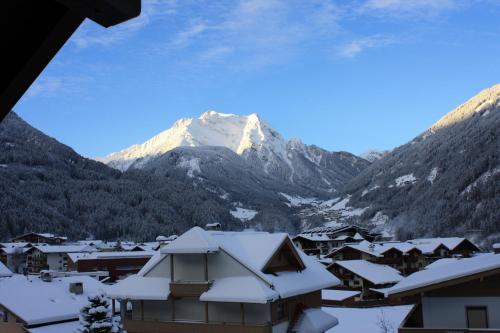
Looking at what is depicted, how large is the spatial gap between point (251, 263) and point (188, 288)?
10.0 ft

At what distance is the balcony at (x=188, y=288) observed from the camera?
23672mm

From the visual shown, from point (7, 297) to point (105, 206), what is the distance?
151 meters

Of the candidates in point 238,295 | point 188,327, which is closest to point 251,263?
point 238,295

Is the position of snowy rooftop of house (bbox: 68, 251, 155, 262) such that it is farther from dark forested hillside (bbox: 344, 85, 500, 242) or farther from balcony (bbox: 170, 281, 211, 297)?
dark forested hillside (bbox: 344, 85, 500, 242)

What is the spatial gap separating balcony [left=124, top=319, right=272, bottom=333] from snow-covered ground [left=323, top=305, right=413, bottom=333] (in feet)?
32.8

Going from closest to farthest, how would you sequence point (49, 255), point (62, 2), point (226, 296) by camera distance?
point (62, 2)
point (226, 296)
point (49, 255)

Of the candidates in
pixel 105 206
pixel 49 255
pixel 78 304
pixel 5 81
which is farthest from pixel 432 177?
pixel 5 81

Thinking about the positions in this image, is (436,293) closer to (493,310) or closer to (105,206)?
(493,310)

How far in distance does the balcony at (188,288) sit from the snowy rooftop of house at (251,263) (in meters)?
0.45

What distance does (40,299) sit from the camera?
111ft

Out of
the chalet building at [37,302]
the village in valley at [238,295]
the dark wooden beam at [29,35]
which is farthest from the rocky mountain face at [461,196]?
the dark wooden beam at [29,35]

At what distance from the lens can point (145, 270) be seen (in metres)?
26.5

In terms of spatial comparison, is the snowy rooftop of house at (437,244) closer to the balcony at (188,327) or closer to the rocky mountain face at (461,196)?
the rocky mountain face at (461,196)

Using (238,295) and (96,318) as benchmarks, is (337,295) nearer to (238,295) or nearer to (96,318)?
(96,318)
